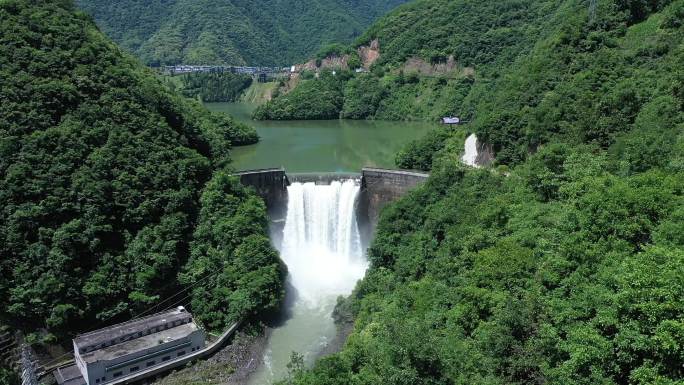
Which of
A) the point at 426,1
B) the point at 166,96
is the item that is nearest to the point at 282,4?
the point at 426,1

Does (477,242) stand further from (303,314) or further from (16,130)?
(16,130)

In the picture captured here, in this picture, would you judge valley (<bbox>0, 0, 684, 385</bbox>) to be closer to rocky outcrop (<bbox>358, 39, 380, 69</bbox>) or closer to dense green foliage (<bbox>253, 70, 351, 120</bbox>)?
dense green foliage (<bbox>253, 70, 351, 120</bbox>)

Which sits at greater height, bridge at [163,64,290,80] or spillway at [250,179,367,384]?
bridge at [163,64,290,80]

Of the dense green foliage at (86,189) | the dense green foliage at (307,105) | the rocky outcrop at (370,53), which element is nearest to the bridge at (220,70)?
the rocky outcrop at (370,53)

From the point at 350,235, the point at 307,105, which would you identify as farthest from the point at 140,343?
the point at 307,105

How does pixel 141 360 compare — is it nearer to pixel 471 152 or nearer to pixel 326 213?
pixel 326 213

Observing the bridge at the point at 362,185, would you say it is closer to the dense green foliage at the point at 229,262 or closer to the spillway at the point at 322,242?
the spillway at the point at 322,242

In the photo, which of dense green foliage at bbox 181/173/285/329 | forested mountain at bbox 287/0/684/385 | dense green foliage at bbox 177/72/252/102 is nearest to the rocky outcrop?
dense green foliage at bbox 177/72/252/102
